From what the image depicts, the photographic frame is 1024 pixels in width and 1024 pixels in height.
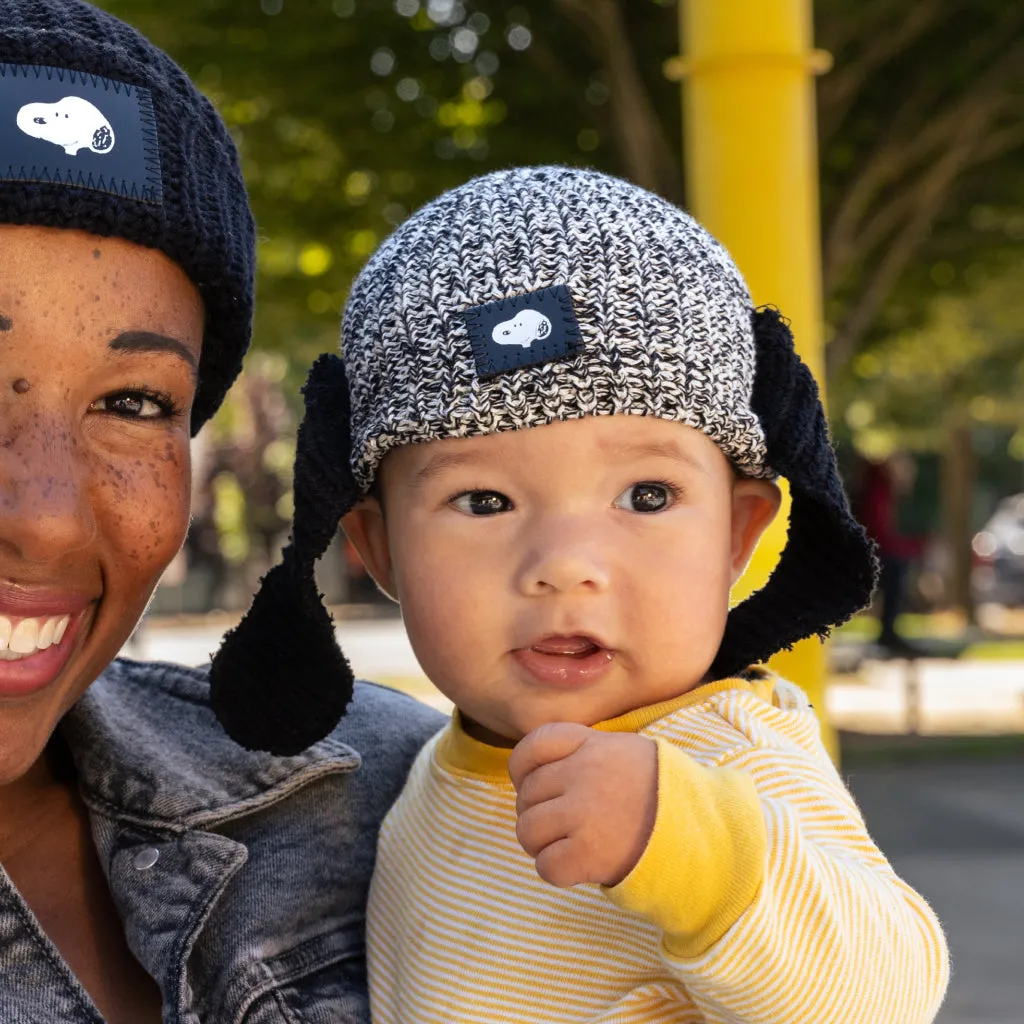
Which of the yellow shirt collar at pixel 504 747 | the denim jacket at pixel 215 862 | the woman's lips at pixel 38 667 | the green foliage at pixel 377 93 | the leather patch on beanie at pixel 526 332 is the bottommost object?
the denim jacket at pixel 215 862

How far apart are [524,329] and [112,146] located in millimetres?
560

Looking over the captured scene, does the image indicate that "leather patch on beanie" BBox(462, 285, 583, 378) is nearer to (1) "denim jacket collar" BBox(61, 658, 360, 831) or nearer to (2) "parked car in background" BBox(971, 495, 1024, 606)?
(1) "denim jacket collar" BBox(61, 658, 360, 831)

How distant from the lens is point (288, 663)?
213cm

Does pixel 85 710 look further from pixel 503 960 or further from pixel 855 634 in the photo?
pixel 855 634

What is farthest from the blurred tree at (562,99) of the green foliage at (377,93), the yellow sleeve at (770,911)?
the yellow sleeve at (770,911)

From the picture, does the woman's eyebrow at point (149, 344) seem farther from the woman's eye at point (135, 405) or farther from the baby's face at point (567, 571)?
the baby's face at point (567, 571)

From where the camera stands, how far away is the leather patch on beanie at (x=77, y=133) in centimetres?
182

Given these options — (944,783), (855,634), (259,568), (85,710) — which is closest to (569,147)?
(944,783)

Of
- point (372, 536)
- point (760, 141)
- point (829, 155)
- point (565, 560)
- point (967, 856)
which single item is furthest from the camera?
point (829, 155)

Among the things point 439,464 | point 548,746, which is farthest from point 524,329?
point 548,746

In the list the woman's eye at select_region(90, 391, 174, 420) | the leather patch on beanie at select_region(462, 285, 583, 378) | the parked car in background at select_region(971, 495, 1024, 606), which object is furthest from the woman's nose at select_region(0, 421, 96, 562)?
the parked car in background at select_region(971, 495, 1024, 606)

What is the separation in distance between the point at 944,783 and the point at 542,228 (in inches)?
307

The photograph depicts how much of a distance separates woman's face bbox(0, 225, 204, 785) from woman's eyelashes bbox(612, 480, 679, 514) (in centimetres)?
61

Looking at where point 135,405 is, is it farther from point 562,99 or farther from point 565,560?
point 562,99
